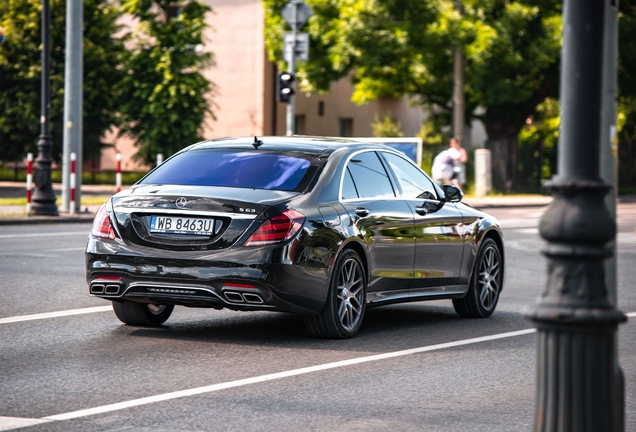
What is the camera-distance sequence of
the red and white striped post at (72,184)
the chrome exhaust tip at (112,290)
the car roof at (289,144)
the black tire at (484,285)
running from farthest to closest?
the red and white striped post at (72,184), the black tire at (484,285), the car roof at (289,144), the chrome exhaust tip at (112,290)

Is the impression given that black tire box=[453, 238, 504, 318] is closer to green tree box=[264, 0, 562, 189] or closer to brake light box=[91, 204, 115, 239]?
brake light box=[91, 204, 115, 239]

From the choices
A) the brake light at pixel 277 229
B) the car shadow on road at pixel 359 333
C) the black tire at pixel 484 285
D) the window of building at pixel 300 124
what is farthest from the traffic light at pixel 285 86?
the window of building at pixel 300 124

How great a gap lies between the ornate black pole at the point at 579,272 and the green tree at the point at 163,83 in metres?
34.3

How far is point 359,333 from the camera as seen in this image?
376 inches

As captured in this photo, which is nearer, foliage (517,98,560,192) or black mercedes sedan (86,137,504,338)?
black mercedes sedan (86,137,504,338)

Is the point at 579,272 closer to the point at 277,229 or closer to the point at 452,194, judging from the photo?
the point at 277,229

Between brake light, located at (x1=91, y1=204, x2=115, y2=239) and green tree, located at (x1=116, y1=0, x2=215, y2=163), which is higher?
green tree, located at (x1=116, y1=0, x2=215, y2=163)

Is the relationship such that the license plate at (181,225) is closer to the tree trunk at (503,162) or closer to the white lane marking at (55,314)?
the white lane marking at (55,314)

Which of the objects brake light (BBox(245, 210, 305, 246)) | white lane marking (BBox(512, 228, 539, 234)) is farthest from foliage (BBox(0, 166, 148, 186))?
brake light (BBox(245, 210, 305, 246))

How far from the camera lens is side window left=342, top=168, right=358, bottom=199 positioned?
935 cm

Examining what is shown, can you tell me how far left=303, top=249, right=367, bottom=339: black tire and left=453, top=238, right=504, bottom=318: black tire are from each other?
1.77 m

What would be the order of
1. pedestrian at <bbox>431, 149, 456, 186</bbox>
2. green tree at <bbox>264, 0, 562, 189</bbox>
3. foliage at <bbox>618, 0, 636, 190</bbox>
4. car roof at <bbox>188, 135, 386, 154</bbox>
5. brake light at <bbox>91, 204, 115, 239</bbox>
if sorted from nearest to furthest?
brake light at <bbox>91, 204, 115, 239</bbox>
car roof at <bbox>188, 135, 386, 154</bbox>
pedestrian at <bbox>431, 149, 456, 186</bbox>
green tree at <bbox>264, 0, 562, 189</bbox>
foliage at <bbox>618, 0, 636, 190</bbox>

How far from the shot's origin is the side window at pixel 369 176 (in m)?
9.61

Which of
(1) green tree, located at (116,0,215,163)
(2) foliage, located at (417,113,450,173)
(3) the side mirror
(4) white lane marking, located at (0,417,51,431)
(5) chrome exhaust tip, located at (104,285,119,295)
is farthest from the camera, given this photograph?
(2) foliage, located at (417,113,450,173)
